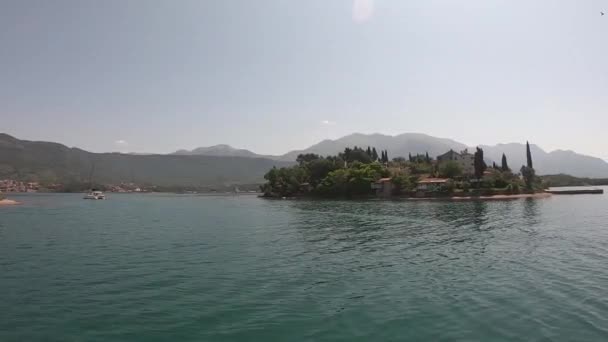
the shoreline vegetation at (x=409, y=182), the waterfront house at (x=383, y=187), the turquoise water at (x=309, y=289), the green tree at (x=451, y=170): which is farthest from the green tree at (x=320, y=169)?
the turquoise water at (x=309, y=289)

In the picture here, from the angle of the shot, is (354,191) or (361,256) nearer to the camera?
(361,256)

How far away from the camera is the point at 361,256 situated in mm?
27828

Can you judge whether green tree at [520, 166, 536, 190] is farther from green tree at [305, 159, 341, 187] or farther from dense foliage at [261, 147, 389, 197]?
green tree at [305, 159, 341, 187]

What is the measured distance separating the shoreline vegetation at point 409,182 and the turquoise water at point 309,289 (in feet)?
266

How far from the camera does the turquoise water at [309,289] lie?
44.6 feet

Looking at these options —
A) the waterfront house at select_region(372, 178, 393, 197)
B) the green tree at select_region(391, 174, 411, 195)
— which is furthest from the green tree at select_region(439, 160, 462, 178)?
the waterfront house at select_region(372, 178, 393, 197)

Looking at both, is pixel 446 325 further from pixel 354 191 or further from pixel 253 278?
pixel 354 191

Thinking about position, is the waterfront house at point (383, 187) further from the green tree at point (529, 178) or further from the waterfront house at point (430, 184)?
the green tree at point (529, 178)

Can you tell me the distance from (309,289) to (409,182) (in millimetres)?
112833

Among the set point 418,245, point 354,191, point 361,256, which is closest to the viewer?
point 361,256

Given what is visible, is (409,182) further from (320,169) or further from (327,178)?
(320,169)

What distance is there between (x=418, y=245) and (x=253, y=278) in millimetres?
17151

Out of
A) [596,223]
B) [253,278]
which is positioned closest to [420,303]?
[253,278]

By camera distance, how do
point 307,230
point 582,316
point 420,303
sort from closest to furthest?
point 582,316, point 420,303, point 307,230
